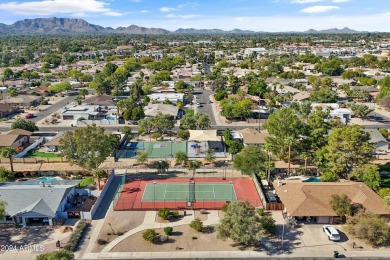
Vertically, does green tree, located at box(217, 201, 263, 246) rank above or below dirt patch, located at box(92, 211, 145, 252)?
above

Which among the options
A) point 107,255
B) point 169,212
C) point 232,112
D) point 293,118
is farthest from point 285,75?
point 107,255

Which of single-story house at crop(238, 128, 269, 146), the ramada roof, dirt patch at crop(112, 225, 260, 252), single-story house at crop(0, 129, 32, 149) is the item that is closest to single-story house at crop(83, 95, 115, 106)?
single-story house at crop(0, 129, 32, 149)

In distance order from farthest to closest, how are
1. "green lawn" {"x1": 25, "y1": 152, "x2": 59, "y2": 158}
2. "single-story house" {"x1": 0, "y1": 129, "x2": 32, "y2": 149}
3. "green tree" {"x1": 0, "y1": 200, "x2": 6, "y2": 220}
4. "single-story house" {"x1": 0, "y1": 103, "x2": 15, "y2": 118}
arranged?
"single-story house" {"x1": 0, "y1": 103, "x2": 15, "y2": 118}, "single-story house" {"x1": 0, "y1": 129, "x2": 32, "y2": 149}, "green lawn" {"x1": 25, "y1": 152, "x2": 59, "y2": 158}, "green tree" {"x1": 0, "y1": 200, "x2": 6, "y2": 220}

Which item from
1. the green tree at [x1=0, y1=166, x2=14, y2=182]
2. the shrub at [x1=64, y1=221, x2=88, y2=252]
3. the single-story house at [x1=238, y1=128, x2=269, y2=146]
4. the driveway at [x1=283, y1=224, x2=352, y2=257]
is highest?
the single-story house at [x1=238, y1=128, x2=269, y2=146]

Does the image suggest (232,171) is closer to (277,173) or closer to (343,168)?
(277,173)

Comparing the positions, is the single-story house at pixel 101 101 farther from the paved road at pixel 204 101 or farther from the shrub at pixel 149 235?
the shrub at pixel 149 235

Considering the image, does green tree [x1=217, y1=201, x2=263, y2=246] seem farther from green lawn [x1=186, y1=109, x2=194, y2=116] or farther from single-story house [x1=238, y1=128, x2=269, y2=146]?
green lawn [x1=186, y1=109, x2=194, y2=116]
